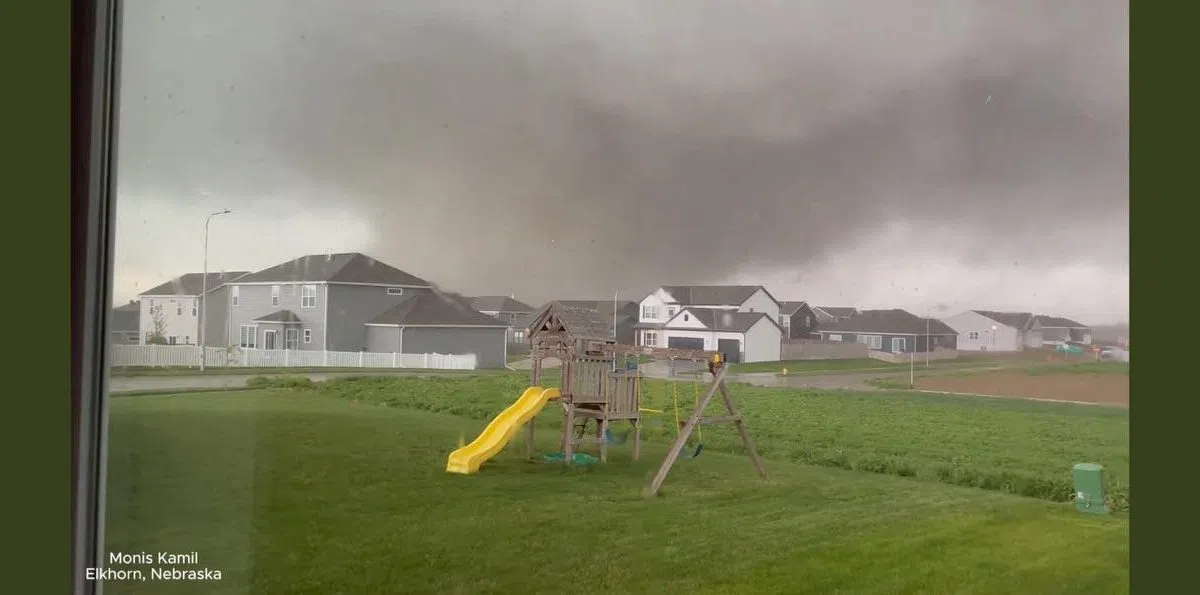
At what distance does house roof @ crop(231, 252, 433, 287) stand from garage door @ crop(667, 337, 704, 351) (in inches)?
44.0

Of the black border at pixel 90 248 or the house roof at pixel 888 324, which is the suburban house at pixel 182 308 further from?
the house roof at pixel 888 324

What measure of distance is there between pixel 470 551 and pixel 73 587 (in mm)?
1432

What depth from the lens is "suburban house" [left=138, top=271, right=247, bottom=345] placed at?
12.3 ft

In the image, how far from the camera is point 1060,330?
297cm

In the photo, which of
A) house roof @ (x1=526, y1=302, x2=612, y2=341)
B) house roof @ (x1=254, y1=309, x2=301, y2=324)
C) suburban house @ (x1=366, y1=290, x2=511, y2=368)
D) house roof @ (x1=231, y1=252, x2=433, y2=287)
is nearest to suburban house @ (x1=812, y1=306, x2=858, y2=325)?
house roof @ (x1=526, y1=302, x2=612, y2=341)

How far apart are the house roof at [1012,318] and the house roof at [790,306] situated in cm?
61

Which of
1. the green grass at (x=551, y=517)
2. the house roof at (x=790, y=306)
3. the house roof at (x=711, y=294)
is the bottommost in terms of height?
the green grass at (x=551, y=517)

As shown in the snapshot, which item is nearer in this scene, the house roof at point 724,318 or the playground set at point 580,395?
the house roof at point 724,318

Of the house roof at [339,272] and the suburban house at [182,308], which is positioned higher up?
the house roof at [339,272]

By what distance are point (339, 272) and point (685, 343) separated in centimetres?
157

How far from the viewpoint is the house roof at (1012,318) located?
3.03m

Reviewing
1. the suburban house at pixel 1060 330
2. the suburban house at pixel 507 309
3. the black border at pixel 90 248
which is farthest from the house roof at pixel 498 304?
the suburban house at pixel 1060 330

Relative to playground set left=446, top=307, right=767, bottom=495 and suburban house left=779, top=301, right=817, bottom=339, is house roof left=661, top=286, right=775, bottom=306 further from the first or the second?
playground set left=446, top=307, right=767, bottom=495

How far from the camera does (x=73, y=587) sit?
10.5 ft
